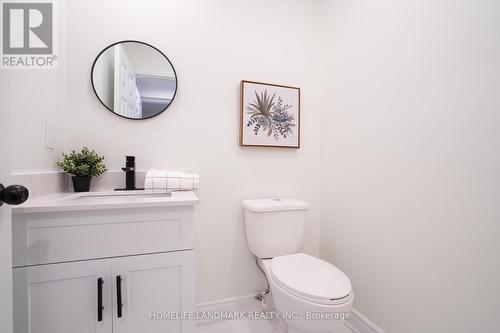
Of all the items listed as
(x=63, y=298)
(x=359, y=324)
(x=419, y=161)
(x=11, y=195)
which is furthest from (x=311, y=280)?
(x=11, y=195)

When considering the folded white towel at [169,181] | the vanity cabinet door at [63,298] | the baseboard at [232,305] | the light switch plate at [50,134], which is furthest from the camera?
the baseboard at [232,305]

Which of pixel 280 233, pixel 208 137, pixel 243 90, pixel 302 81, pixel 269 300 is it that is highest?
pixel 302 81

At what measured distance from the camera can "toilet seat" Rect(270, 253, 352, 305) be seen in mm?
894

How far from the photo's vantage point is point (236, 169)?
1.45 metres

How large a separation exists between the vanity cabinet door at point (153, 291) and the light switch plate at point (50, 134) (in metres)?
0.68

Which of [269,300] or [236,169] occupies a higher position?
[236,169]

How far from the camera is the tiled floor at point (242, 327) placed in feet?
4.23

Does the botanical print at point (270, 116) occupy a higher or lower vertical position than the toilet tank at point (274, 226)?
higher

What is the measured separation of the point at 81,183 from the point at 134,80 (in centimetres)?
65

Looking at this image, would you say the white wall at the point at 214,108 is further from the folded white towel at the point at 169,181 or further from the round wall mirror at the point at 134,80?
the folded white towel at the point at 169,181

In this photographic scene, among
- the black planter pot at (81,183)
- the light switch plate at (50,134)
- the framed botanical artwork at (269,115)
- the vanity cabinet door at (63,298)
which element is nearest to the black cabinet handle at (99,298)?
the vanity cabinet door at (63,298)

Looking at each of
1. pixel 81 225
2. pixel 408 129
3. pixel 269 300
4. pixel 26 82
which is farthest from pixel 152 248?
pixel 408 129

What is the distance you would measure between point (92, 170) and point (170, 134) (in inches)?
17.7

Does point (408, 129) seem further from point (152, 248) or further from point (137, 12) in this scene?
point (137, 12)
